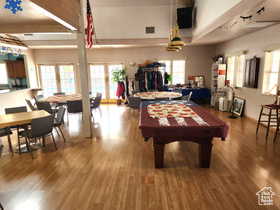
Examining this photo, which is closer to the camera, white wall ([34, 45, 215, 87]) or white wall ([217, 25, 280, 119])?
white wall ([217, 25, 280, 119])

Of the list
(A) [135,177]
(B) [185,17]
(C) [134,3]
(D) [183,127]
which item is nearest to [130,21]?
(C) [134,3]

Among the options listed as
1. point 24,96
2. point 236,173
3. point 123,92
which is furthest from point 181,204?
point 24,96

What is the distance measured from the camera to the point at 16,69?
7.56 meters

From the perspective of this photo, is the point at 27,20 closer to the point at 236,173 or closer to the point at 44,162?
the point at 44,162

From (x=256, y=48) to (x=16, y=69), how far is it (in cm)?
905

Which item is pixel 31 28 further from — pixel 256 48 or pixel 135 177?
pixel 256 48

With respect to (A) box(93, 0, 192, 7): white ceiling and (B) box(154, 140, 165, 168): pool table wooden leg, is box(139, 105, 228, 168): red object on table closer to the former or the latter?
(B) box(154, 140, 165, 168): pool table wooden leg

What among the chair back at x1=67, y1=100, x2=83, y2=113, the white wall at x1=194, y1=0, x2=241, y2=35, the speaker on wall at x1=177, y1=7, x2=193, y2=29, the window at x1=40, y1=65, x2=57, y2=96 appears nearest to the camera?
the white wall at x1=194, y1=0, x2=241, y2=35

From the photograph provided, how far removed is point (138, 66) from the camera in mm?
9180

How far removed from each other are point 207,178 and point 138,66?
714 cm

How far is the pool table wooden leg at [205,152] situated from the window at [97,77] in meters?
7.37

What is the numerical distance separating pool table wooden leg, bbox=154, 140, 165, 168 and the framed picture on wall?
4.51m

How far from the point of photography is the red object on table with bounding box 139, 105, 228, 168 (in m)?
2.75

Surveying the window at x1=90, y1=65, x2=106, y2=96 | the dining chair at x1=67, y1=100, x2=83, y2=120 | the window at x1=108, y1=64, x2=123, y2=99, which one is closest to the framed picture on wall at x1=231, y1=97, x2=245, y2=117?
the dining chair at x1=67, y1=100, x2=83, y2=120
